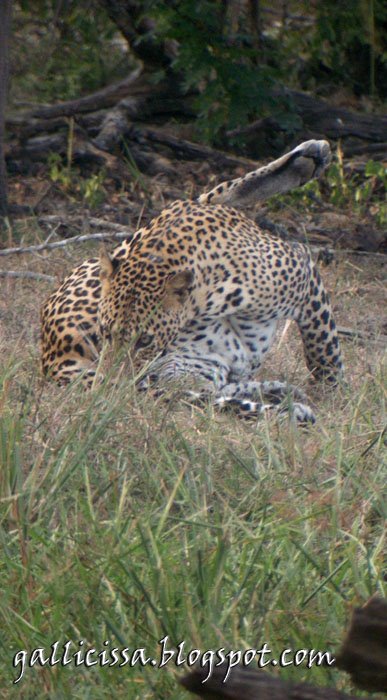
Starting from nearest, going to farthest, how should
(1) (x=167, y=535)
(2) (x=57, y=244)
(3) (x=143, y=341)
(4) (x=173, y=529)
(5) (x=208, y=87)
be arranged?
(4) (x=173, y=529) < (1) (x=167, y=535) < (3) (x=143, y=341) < (2) (x=57, y=244) < (5) (x=208, y=87)

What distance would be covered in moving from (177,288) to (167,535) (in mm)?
1887

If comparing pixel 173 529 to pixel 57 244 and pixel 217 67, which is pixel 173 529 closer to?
pixel 57 244

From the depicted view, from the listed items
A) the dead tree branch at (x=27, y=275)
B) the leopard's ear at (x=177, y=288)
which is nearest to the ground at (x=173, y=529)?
the leopard's ear at (x=177, y=288)

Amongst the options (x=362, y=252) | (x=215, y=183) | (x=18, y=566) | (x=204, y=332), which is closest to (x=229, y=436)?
(x=204, y=332)

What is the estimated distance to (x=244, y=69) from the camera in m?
8.35

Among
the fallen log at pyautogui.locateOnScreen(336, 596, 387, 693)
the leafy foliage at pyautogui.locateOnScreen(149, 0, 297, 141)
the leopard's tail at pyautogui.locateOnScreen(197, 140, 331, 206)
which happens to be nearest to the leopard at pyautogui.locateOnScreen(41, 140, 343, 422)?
the leopard's tail at pyautogui.locateOnScreen(197, 140, 331, 206)

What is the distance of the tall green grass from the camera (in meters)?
2.58

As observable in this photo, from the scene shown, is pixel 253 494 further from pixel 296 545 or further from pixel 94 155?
pixel 94 155

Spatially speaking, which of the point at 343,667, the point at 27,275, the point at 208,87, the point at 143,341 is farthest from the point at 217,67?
the point at 343,667

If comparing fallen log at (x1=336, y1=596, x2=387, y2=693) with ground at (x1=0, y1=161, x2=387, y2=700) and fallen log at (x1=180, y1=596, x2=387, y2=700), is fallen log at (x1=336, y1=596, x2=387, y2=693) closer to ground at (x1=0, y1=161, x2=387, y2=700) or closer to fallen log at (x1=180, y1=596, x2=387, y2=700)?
fallen log at (x1=180, y1=596, x2=387, y2=700)

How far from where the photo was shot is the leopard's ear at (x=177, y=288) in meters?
4.93

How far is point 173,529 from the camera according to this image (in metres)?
3.11

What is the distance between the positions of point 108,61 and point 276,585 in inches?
360

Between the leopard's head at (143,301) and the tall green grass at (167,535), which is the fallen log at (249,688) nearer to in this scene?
the tall green grass at (167,535)
